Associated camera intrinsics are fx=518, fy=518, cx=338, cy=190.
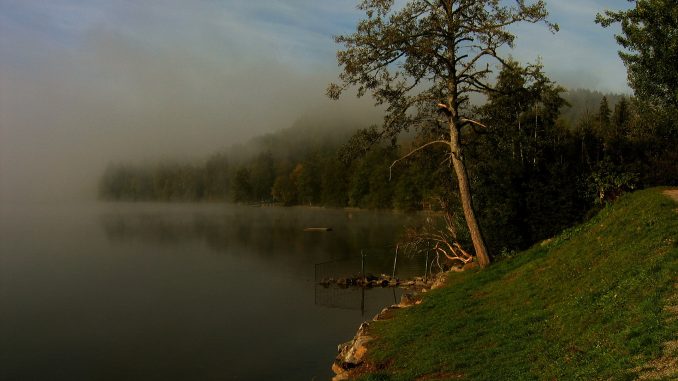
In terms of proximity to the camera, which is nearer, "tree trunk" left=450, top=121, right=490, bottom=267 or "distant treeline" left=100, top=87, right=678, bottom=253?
"tree trunk" left=450, top=121, right=490, bottom=267

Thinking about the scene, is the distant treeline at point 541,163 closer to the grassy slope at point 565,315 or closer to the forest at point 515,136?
the forest at point 515,136

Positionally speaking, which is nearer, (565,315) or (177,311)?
(565,315)

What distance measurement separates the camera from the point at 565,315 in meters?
12.9

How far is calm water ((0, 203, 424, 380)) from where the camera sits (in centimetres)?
2519

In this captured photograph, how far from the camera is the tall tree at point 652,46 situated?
2136 cm

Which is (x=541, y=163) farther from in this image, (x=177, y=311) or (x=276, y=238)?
(x=276, y=238)

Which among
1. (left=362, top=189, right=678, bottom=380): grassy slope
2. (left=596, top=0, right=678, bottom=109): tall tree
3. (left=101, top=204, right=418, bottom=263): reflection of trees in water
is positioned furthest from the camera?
(left=101, top=204, right=418, bottom=263): reflection of trees in water

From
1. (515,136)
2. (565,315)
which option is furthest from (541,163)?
Answer: (565,315)

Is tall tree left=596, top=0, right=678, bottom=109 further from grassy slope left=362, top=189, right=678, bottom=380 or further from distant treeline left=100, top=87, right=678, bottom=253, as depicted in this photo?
grassy slope left=362, top=189, right=678, bottom=380

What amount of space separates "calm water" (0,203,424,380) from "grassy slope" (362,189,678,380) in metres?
7.71

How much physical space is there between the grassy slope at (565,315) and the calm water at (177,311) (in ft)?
25.3

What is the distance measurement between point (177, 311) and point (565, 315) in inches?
1137

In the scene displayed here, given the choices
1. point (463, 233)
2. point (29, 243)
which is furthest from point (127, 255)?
point (463, 233)

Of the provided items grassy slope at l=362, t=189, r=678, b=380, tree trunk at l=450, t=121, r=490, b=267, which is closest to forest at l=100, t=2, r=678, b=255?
tree trunk at l=450, t=121, r=490, b=267
